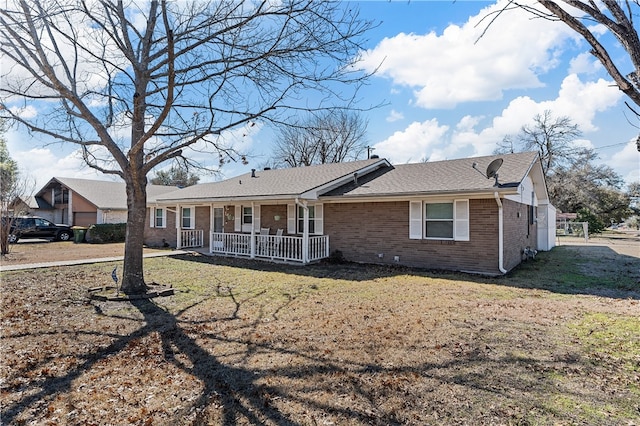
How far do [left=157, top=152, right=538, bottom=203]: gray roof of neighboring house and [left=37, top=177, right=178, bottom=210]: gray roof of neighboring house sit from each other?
1247 cm

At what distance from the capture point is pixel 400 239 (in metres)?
11.9

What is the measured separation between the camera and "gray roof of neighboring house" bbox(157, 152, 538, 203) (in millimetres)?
10676

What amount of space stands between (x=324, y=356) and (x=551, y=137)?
40.8 metres

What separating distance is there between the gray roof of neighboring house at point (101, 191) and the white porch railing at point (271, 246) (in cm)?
1351

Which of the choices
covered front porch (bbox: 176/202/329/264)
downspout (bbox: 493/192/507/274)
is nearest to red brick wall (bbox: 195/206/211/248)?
covered front porch (bbox: 176/202/329/264)

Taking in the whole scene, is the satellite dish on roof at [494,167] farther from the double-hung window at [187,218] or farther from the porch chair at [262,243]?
the double-hung window at [187,218]

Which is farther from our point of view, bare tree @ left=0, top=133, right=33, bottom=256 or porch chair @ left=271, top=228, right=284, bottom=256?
bare tree @ left=0, top=133, right=33, bottom=256

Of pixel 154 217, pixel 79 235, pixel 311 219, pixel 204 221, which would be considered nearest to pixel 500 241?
pixel 311 219

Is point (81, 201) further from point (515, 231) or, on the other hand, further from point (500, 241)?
point (515, 231)

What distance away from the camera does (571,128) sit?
34344 mm

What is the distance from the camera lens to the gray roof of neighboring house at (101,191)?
2677 cm

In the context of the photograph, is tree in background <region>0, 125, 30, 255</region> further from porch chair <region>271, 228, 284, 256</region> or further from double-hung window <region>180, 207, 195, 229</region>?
porch chair <region>271, 228, 284, 256</region>

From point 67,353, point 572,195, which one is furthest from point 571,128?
point 67,353

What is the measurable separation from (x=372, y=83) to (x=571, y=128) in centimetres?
3802
